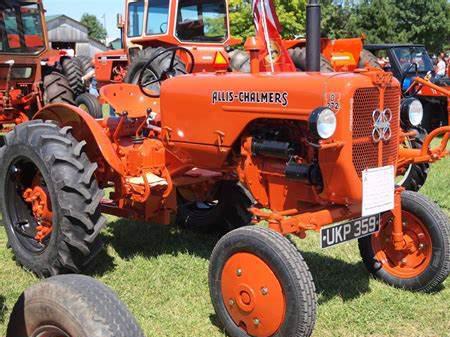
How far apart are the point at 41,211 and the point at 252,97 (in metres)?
1.77

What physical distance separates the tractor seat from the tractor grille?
1807 millimetres

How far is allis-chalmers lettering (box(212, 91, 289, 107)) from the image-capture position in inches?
127

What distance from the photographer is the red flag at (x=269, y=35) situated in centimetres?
445

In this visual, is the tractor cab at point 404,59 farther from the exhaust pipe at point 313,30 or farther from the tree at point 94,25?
the tree at point 94,25

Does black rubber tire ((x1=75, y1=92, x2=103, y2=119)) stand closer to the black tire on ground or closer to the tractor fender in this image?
the tractor fender

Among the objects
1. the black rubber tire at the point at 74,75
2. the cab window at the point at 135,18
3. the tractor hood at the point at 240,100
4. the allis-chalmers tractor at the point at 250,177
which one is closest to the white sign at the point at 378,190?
the allis-chalmers tractor at the point at 250,177

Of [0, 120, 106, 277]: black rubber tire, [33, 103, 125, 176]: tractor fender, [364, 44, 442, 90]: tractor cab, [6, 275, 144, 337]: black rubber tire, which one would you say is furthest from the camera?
[364, 44, 442, 90]: tractor cab


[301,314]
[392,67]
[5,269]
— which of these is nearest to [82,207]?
[5,269]

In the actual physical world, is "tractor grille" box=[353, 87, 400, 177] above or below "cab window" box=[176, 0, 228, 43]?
below

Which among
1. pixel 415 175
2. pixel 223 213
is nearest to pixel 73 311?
pixel 223 213


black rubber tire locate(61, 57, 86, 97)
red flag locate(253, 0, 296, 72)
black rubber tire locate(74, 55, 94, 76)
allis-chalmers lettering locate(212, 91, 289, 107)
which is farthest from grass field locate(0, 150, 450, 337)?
black rubber tire locate(74, 55, 94, 76)

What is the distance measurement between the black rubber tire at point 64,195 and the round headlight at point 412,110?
2.10 m

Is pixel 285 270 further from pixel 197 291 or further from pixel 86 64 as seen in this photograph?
pixel 86 64

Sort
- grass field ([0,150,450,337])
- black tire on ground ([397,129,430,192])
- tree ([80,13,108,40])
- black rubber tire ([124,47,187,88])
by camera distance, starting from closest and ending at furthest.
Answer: grass field ([0,150,450,337]) → black rubber tire ([124,47,187,88]) → black tire on ground ([397,129,430,192]) → tree ([80,13,108,40])
